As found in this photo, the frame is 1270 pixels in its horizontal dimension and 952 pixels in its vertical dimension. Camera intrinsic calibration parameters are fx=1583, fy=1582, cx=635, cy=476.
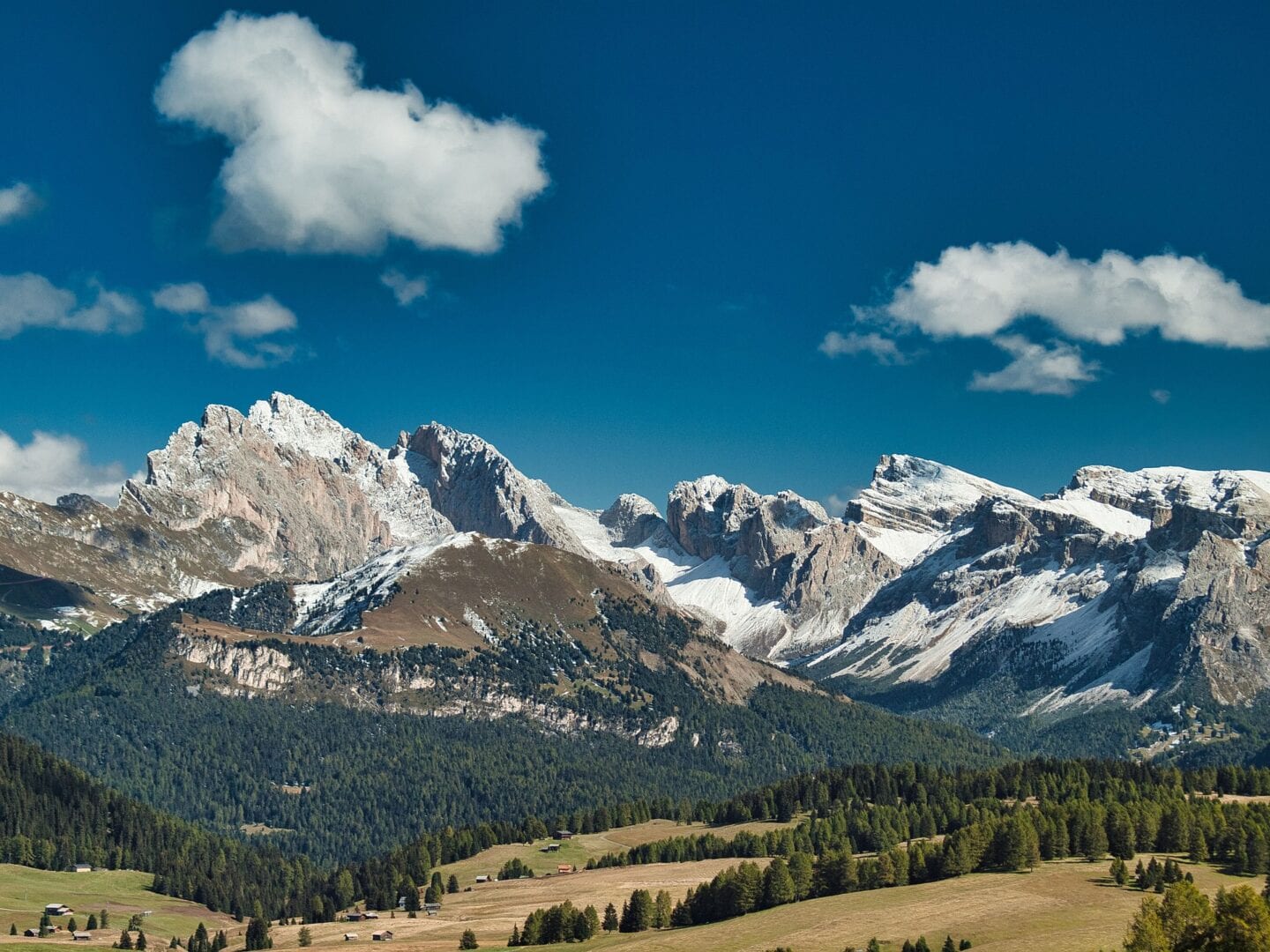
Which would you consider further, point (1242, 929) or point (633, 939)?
point (633, 939)

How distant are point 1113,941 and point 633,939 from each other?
60579 millimetres

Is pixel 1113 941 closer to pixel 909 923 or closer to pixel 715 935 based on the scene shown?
pixel 909 923

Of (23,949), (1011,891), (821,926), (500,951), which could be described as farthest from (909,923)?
(23,949)

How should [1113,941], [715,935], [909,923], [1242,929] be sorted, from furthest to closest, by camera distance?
[715,935] → [909,923] → [1113,941] → [1242,929]

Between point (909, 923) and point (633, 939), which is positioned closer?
point (909, 923)

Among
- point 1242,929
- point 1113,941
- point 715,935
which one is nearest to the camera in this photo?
point 1242,929

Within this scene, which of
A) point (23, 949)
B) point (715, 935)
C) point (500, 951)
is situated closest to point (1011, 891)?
point (715, 935)

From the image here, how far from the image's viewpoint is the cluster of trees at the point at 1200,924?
439 feet

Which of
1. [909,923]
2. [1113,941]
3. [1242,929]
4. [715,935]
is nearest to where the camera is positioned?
[1242,929]

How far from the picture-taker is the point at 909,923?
18038 cm

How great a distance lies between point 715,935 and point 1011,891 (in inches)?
1496

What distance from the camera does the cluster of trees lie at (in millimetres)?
133750

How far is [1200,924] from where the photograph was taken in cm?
14500

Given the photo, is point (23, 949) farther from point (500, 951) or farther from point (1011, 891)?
point (1011, 891)
